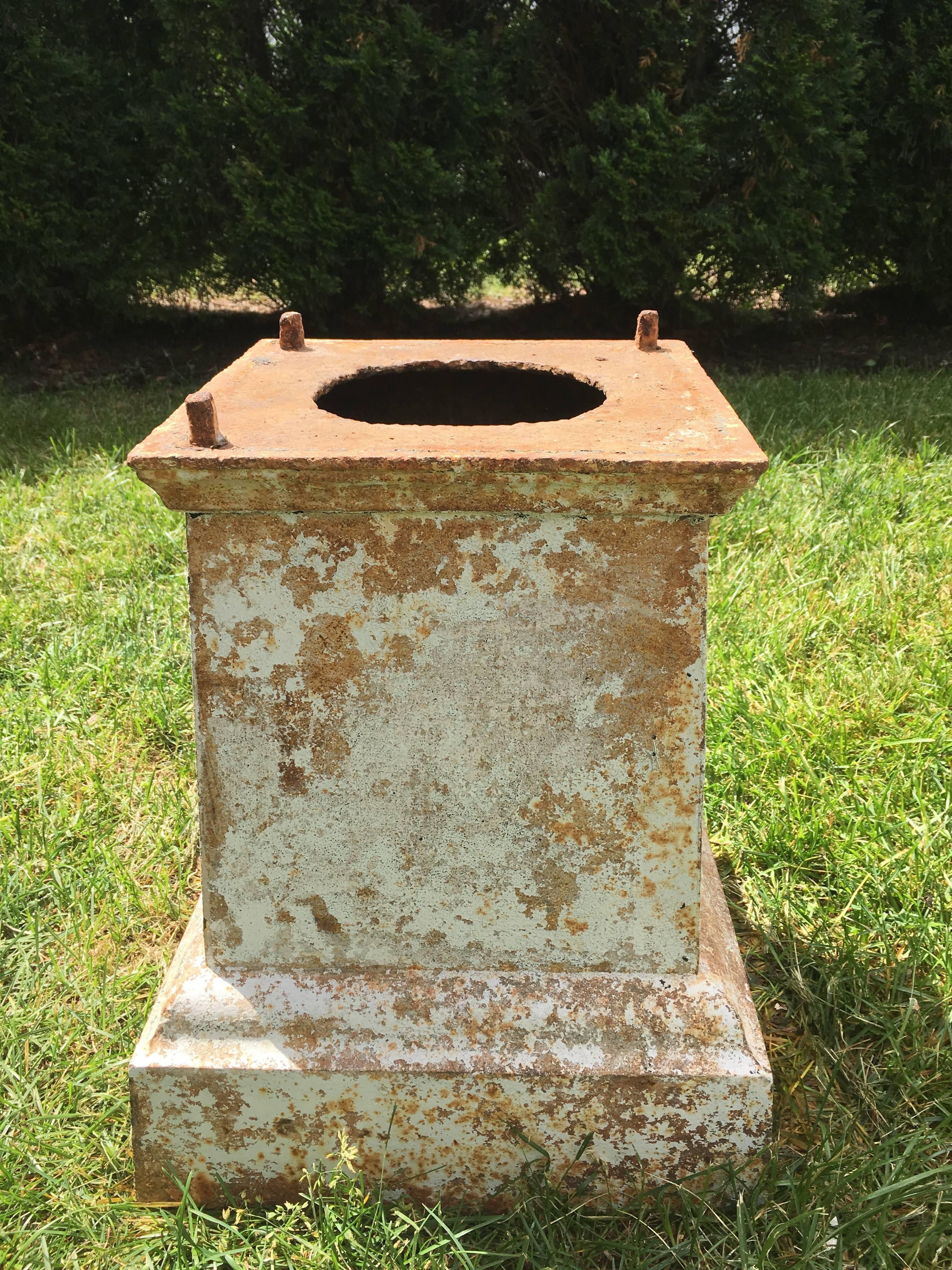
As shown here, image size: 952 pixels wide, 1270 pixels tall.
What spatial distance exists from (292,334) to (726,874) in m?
1.37

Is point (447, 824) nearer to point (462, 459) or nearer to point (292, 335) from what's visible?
point (462, 459)

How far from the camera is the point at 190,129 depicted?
186 inches

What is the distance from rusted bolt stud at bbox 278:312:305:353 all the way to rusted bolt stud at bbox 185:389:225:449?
665 mm

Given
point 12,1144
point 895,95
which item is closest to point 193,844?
point 12,1144

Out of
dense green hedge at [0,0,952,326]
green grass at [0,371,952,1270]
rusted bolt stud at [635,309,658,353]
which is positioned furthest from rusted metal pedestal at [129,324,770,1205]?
dense green hedge at [0,0,952,326]

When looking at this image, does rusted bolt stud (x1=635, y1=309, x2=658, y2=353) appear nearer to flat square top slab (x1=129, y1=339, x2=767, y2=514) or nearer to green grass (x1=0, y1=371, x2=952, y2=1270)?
flat square top slab (x1=129, y1=339, x2=767, y2=514)

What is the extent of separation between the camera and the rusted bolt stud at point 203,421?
131cm

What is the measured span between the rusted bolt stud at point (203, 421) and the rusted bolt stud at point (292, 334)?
0.66 meters

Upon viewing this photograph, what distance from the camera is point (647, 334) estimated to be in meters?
2.00

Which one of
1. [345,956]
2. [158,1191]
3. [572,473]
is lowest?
[158,1191]

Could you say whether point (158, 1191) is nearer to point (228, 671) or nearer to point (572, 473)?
point (228, 671)

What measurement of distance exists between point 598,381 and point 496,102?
11.4 feet

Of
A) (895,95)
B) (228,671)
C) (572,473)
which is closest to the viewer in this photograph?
(572,473)

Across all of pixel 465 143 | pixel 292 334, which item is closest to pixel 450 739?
pixel 292 334
